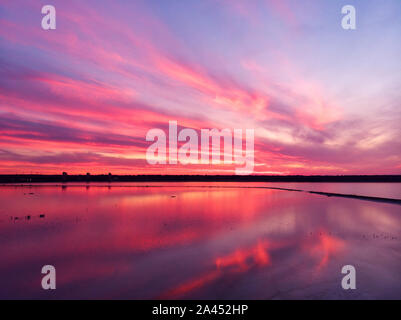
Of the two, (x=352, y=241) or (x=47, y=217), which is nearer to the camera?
(x=352, y=241)

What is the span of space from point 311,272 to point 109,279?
9.16 m
